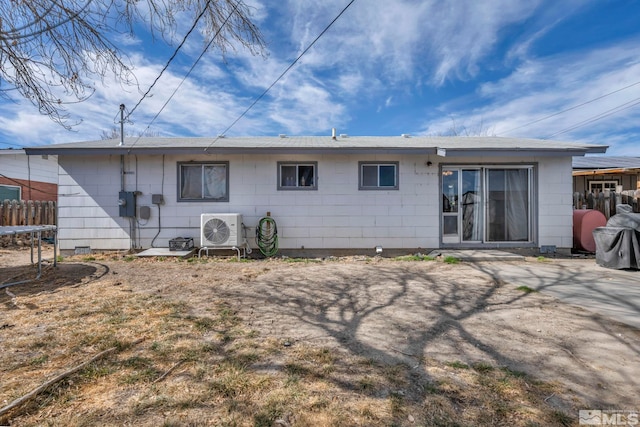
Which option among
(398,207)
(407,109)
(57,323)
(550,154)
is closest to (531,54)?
(407,109)

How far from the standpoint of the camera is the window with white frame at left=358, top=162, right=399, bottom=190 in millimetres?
7120

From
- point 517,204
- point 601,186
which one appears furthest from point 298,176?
point 601,186

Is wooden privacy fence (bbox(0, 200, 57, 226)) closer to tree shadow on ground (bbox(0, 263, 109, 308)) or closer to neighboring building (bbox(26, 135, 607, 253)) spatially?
neighboring building (bbox(26, 135, 607, 253))

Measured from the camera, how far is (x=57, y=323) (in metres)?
2.94

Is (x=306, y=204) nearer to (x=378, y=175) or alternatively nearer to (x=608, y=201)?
(x=378, y=175)

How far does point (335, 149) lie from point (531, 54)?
10731 millimetres

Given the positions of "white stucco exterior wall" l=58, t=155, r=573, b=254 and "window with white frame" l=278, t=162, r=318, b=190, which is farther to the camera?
"window with white frame" l=278, t=162, r=318, b=190

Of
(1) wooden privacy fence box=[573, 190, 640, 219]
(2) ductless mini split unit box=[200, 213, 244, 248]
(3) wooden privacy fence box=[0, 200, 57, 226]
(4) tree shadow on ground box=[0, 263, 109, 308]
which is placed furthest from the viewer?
(3) wooden privacy fence box=[0, 200, 57, 226]

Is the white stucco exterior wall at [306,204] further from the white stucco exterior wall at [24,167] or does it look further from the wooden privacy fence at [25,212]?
the white stucco exterior wall at [24,167]

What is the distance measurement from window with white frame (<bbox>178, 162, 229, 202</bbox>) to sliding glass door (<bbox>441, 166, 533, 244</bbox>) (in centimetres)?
551

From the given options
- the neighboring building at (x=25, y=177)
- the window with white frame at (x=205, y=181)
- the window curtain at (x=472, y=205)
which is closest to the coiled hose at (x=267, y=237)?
the window with white frame at (x=205, y=181)

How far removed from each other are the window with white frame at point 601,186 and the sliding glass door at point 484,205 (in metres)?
10.4

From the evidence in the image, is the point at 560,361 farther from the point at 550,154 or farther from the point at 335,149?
the point at 550,154

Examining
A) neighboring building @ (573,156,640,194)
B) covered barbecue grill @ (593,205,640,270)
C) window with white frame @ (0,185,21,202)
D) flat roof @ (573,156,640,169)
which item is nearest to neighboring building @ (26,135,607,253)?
covered barbecue grill @ (593,205,640,270)
